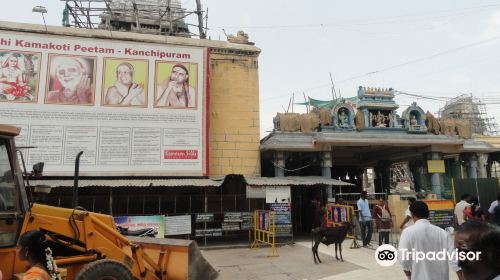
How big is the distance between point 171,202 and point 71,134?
16.2 ft

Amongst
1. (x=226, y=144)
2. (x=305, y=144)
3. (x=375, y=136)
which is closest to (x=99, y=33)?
(x=226, y=144)

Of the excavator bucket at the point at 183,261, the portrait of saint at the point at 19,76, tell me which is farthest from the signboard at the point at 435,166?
the portrait of saint at the point at 19,76

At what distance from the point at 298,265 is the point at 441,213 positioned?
5805 millimetres

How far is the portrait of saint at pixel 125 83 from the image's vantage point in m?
15.3

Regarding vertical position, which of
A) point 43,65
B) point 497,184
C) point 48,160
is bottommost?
point 497,184

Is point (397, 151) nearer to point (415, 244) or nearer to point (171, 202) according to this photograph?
point (171, 202)

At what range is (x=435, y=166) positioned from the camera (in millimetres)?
17984

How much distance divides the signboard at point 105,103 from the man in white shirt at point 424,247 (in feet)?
38.7

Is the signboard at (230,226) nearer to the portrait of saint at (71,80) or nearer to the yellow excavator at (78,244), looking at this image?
the yellow excavator at (78,244)

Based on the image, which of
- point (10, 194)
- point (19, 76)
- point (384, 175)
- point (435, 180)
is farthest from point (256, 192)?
point (384, 175)

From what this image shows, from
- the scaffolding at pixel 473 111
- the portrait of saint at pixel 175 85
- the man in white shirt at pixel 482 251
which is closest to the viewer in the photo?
A: the man in white shirt at pixel 482 251

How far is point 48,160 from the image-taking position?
14.2m

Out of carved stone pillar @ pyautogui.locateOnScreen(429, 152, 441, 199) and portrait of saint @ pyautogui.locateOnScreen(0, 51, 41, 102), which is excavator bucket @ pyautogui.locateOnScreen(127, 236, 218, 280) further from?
carved stone pillar @ pyautogui.locateOnScreen(429, 152, 441, 199)

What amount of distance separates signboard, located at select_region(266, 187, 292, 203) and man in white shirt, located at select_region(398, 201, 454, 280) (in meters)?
9.82
